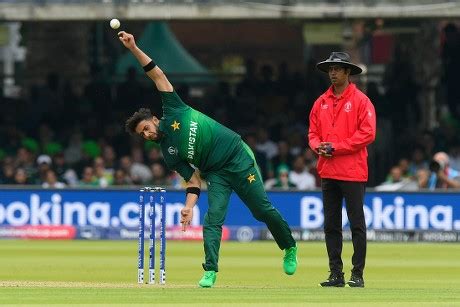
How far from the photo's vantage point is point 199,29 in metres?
49.2

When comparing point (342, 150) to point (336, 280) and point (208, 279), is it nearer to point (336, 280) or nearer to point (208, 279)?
point (336, 280)

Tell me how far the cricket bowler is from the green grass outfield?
51cm

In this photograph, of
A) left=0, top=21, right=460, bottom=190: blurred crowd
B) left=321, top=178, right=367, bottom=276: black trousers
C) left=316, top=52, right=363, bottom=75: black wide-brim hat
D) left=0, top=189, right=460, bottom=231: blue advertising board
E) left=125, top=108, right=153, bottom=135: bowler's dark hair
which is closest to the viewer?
left=125, top=108, right=153, bottom=135: bowler's dark hair

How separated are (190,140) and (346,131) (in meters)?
1.27

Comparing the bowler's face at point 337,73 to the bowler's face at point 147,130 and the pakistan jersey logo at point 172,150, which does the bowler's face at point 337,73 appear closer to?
the pakistan jersey logo at point 172,150

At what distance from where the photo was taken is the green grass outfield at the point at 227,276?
11016 millimetres

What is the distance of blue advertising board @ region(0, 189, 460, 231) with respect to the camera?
21.5m

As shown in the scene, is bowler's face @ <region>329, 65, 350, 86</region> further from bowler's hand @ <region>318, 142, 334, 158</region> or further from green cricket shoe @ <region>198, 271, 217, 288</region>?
green cricket shoe @ <region>198, 271, 217, 288</region>

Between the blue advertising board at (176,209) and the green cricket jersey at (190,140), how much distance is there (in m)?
9.18

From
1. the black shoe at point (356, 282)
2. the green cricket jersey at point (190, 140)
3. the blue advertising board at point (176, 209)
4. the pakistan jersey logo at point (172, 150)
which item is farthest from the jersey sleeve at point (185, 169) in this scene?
the blue advertising board at point (176, 209)

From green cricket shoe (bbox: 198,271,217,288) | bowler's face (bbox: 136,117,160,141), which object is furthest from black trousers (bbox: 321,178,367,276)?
bowler's face (bbox: 136,117,160,141)

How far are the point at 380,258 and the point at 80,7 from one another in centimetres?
925

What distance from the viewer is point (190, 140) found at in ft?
40.0

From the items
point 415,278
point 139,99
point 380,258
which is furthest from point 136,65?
point 415,278
